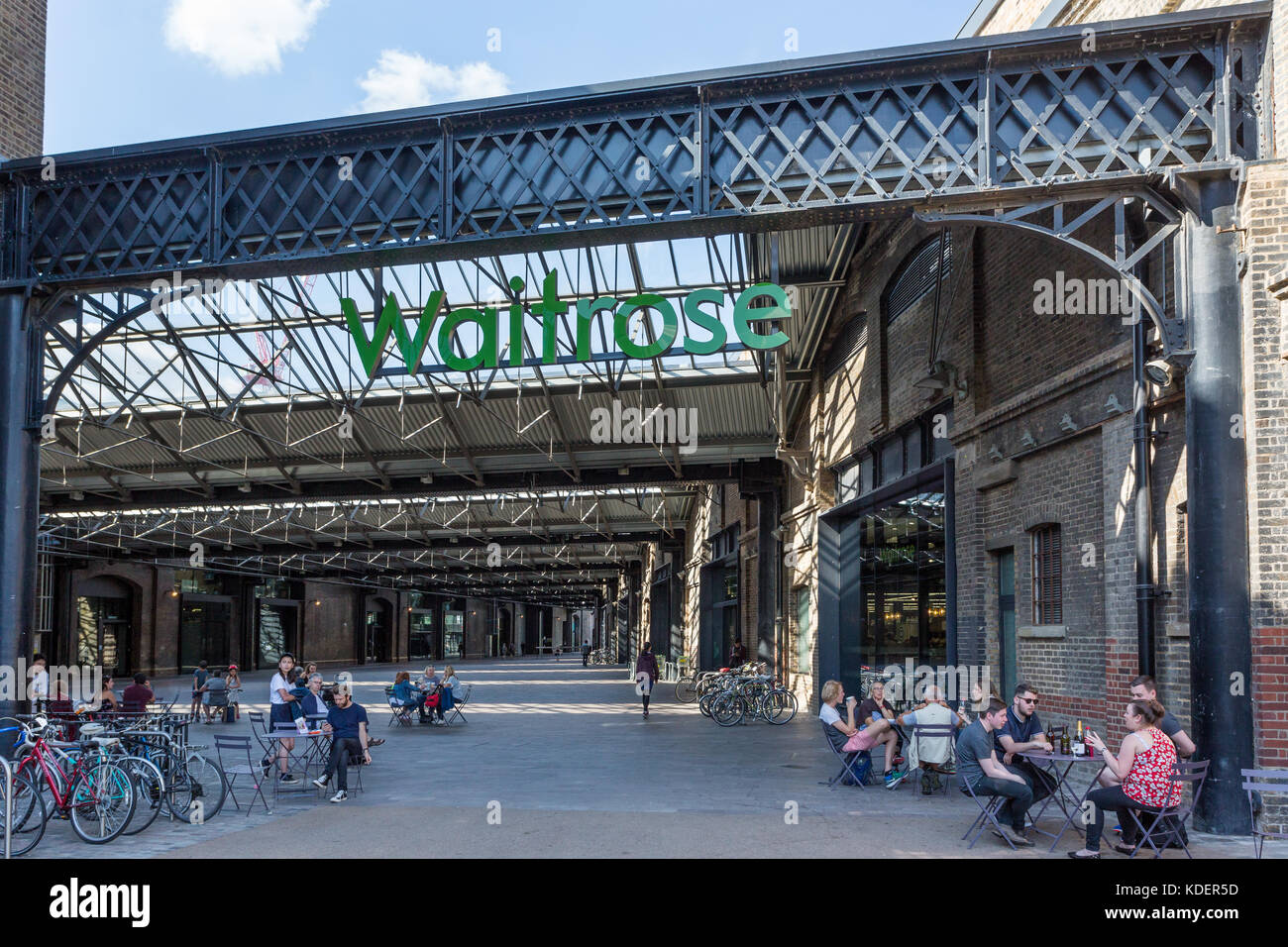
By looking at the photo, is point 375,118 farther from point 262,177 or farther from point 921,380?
point 921,380

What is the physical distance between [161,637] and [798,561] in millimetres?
35394

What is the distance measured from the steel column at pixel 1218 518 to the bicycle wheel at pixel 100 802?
9.74 meters

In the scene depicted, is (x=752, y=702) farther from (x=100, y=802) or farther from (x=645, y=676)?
(x=100, y=802)

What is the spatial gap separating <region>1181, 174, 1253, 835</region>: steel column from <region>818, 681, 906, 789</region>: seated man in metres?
3.78

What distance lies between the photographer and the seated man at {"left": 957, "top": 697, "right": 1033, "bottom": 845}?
30.3 ft

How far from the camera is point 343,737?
40.3 ft

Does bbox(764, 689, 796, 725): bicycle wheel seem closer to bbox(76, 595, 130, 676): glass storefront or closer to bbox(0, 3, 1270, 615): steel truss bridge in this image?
bbox(0, 3, 1270, 615): steel truss bridge

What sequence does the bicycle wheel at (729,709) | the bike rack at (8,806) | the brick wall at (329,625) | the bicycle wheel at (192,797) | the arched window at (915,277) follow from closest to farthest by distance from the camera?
the bike rack at (8,806), the bicycle wheel at (192,797), the arched window at (915,277), the bicycle wheel at (729,709), the brick wall at (329,625)

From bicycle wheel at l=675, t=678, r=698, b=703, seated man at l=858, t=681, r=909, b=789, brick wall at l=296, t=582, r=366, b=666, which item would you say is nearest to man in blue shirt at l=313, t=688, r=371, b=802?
seated man at l=858, t=681, r=909, b=789

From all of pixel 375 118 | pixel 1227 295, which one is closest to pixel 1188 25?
pixel 1227 295

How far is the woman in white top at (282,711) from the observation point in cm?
Result: 1298

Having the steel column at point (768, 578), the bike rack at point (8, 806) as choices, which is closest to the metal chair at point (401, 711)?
the steel column at point (768, 578)

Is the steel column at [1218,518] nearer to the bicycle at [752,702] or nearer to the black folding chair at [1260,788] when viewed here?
the black folding chair at [1260,788]

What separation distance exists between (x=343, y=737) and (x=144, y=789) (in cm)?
239
